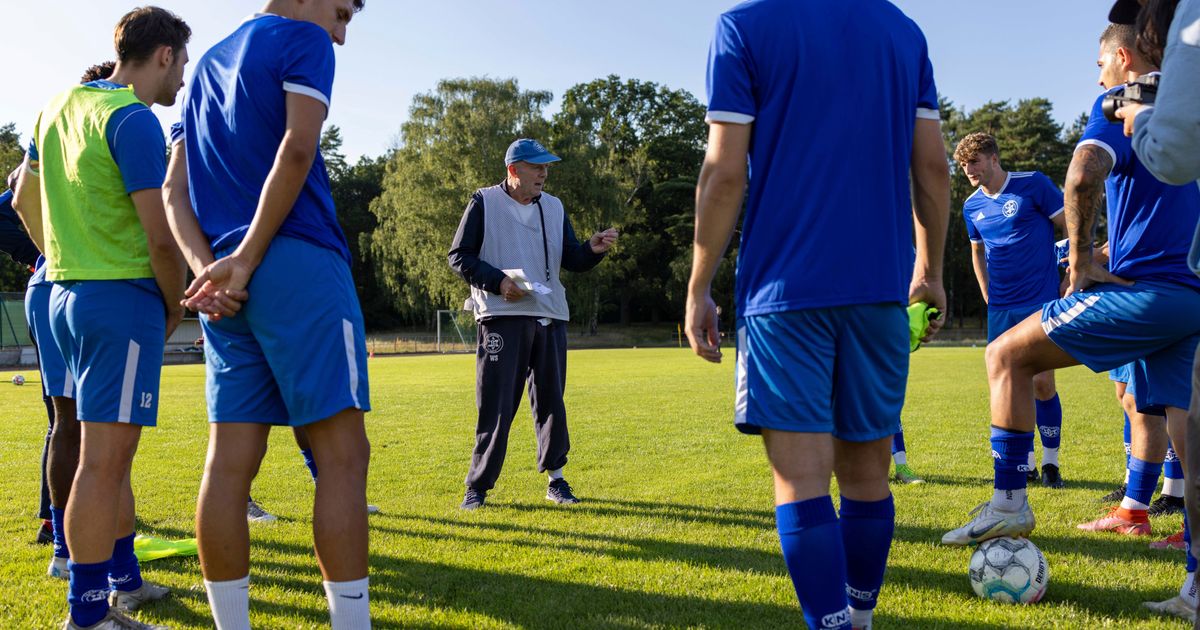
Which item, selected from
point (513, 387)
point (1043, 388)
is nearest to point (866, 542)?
point (513, 387)

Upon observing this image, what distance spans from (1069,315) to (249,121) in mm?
3668

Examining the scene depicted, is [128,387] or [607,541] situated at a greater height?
[128,387]

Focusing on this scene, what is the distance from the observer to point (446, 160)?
1930 inches

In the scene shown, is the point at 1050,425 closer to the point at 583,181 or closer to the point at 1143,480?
the point at 1143,480

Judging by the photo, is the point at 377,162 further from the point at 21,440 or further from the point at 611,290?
the point at 21,440

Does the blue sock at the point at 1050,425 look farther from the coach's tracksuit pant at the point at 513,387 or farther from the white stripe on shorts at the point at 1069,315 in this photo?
the coach's tracksuit pant at the point at 513,387

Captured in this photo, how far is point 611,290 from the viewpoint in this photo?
64375mm

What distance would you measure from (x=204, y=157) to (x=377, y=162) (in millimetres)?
83094

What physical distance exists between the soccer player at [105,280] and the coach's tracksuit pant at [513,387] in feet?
8.47

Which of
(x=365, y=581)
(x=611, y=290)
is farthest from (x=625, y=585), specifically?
(x=611, y=290)

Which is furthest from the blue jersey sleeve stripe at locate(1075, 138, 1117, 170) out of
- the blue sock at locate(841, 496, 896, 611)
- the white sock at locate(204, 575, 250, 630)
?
the white sock at locate(204, 575, 250, 630)

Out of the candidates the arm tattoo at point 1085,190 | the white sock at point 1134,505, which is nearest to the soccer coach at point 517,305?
the arm tattoo at point 1085,190

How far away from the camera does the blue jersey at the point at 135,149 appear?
3223mm

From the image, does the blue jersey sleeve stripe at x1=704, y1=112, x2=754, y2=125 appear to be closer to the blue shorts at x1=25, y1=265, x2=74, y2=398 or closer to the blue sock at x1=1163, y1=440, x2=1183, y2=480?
→ the blue shorts at x1=25, y1=265, x2=74, y2=398
